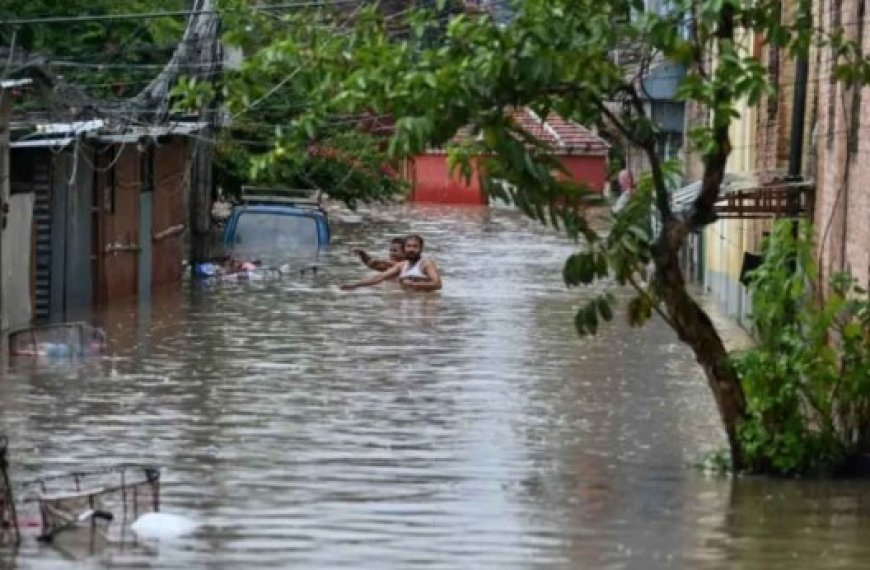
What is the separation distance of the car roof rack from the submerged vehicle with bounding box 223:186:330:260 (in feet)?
2.03

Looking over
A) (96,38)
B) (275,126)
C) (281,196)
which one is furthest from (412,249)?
(281,196)

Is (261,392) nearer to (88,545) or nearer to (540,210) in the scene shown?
(540,210)

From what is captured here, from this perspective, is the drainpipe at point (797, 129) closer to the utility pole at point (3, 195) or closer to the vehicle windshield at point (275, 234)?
the utility pole at point (3, 195)

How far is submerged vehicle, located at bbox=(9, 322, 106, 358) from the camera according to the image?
22.8 meters

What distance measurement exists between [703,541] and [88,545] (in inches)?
131

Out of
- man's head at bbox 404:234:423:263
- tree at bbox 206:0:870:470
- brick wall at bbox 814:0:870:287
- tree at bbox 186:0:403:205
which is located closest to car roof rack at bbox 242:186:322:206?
tree at bbox 186:0:403:205

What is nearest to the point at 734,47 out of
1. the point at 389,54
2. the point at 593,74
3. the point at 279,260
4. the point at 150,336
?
the point at 593,74

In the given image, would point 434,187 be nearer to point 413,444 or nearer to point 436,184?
point 436,184

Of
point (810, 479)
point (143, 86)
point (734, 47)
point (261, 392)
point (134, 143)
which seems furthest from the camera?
point (143, 86)

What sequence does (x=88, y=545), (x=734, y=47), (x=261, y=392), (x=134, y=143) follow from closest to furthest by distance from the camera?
(x=88, y=545)
(x=734, y=47)
(x=261, y=392)
(x=134, y=143)

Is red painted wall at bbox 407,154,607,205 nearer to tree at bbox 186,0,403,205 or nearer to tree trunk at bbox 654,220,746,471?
tree at bbox 186,0,403,205

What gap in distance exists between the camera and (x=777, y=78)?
27266mm

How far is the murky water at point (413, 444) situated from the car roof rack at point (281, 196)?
1410 cm

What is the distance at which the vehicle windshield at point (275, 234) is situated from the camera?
42.6m
